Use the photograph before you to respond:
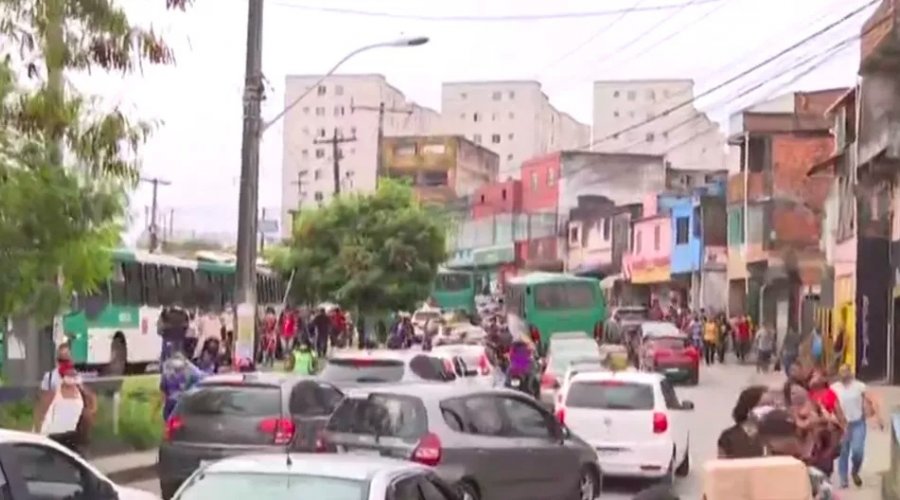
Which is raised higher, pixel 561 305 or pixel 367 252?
pixel 367 252

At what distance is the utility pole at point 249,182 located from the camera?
27547 millimetres

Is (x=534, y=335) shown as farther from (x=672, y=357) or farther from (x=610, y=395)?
(x=610, y=395)

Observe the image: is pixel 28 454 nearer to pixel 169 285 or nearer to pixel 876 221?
pixel 169 285

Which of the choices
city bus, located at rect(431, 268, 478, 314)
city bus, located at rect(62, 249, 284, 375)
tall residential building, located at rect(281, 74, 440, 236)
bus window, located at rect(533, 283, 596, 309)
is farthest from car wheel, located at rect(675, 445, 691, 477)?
tall residential building, located at rect(281, 74, 440, 236)

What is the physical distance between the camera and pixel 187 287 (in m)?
45.0

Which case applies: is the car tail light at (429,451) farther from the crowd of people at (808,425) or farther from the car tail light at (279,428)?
the crowd of people at (808,425)

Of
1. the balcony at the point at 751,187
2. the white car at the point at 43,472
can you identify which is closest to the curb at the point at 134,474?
the white car at the point at 43,472

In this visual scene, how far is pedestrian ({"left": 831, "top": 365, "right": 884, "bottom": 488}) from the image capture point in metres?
20.8

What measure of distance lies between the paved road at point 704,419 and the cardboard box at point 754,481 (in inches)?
47.3

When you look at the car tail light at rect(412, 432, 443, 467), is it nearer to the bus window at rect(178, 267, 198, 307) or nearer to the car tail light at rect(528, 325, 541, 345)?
the bus window at rect(178, 267, 198, 307)

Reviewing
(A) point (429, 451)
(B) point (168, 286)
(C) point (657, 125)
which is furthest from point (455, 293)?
(A) point (429, 451)

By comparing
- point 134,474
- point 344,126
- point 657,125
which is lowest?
point 134,474

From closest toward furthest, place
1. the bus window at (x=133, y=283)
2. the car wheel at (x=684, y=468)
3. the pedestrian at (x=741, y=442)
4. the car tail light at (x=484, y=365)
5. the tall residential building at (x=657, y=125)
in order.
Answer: the pedestrian at (x=741, y=442)
the car wheel at (x=684, y=468)
the car tail light at (x=484, y=365)
the bus window at (x=133, y=283)
the tall residential building at (x=657, y=125)

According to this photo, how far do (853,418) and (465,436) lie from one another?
22.0 feet
